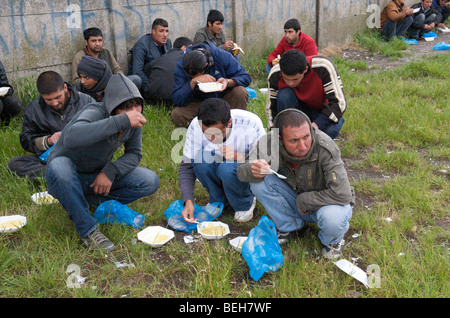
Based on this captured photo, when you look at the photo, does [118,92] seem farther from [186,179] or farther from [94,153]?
[186,179]

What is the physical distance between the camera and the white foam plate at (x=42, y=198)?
138 inches

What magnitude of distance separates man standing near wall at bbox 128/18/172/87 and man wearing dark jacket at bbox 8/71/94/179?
2.14 metres

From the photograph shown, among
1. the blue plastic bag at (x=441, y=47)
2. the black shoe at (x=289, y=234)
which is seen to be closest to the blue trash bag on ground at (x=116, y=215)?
the black shoe at (x=289, y=234)

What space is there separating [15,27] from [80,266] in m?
3.50

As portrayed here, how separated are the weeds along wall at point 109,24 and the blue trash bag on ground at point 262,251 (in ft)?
12.7

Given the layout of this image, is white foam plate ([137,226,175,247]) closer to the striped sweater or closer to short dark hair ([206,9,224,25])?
the striped sweater

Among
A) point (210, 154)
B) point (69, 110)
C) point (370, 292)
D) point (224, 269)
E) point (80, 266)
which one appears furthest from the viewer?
point (69, 110)

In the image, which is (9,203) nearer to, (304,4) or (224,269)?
(224,269)

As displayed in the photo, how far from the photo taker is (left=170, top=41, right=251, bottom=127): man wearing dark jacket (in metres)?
4.62

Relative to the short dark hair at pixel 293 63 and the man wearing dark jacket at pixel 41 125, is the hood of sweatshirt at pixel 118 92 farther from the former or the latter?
the short dark hair at pixel 293 63

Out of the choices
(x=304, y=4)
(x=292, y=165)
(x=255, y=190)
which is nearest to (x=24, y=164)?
(x=255, y=190)

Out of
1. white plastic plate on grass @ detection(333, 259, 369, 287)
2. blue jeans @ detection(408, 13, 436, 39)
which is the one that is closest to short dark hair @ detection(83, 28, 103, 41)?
white plastic plate on grass @ detection(333, 259, 369, 287)

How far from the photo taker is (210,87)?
452 centimetres

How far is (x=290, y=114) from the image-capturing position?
110 inches
